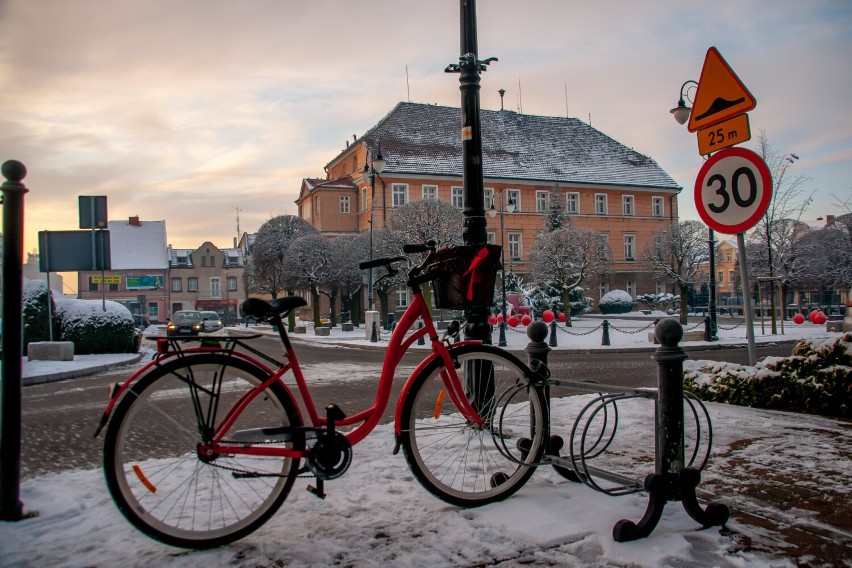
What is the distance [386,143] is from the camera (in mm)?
46719

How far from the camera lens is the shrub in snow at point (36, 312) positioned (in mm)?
15688

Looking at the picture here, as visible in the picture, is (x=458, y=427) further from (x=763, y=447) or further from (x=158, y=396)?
(x=763, y=447)

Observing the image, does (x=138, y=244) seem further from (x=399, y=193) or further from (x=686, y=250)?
(x=686, y=250)

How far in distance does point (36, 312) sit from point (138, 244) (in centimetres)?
6127

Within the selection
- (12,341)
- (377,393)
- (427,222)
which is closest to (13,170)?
(12,341)

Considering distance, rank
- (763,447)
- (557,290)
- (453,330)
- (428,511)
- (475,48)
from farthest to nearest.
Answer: (557,290) < (475,48) < (763,447) < (453,330) < (428,511)

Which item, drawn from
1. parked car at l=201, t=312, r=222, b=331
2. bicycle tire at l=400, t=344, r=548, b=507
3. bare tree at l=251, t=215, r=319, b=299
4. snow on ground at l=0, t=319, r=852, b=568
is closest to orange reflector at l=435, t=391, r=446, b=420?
bicycle tire at l=400, t=344, r=548, b=507

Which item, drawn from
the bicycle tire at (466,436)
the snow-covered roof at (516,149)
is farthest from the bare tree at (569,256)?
the bicycle tire at (466,436)

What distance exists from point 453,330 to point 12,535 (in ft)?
7.97

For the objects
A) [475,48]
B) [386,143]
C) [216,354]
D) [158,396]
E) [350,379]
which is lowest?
[350,379]

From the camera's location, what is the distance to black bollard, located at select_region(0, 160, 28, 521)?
3.32 meters

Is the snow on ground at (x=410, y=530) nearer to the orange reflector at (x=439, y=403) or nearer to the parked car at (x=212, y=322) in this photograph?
the orange reflector at (x=439, y=403)

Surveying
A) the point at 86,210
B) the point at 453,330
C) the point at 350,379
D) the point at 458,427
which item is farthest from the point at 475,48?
the point at 86,210

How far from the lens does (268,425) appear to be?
10.2 feet
